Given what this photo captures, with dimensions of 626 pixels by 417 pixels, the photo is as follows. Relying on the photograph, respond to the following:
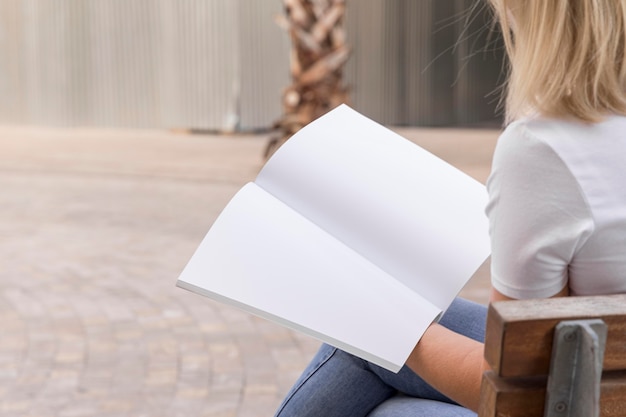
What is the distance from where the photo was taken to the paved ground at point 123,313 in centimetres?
358

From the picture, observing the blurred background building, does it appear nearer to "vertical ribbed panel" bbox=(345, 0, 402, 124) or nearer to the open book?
"vertical ribbed panel" bbox=(345, 0, 402, 124)

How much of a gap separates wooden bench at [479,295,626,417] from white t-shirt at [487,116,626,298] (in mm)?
110

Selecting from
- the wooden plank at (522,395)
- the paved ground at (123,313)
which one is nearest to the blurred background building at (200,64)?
the paved ground at (123,313)

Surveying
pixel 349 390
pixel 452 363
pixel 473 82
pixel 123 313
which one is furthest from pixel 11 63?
pixel 452 363

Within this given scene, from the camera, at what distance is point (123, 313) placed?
4621 mm

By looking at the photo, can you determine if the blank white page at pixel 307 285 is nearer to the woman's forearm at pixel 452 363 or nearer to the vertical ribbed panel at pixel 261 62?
the woman's forearm at pixel 452 363

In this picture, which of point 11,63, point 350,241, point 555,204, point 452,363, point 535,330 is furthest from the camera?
point 11,63

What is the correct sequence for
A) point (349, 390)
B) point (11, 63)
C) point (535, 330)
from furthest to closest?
point (11, 63)
point (349, 390)
point (535, 330)

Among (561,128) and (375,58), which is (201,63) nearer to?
(375,58)

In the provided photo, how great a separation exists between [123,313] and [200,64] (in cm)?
955

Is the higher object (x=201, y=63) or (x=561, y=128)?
(x=561, y=128)

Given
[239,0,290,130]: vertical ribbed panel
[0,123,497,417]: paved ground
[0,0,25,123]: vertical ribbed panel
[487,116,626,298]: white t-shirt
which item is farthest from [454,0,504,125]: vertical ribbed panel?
[487,116,626,298]: white t-shirt

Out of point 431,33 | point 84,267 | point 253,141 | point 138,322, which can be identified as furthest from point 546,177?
point 431,33

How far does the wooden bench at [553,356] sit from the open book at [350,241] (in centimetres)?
26
